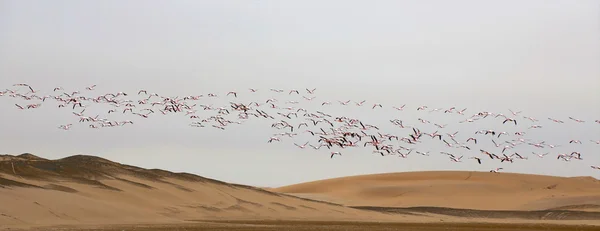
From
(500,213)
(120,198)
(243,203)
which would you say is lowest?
(120,198)

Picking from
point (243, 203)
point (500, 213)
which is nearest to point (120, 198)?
point (243, 203)

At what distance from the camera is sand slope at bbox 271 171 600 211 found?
7394cm

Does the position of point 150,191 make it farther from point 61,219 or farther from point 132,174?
point 61,219

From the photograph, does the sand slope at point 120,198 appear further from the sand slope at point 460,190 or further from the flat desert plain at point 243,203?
the sand slope at point 460,190

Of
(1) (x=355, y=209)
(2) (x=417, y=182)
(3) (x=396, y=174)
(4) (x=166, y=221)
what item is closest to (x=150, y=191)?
(4) (x=166, y=221)

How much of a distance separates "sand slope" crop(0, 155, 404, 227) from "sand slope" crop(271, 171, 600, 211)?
1535 cm

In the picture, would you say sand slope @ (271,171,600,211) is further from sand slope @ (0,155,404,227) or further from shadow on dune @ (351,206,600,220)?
sand slope @ (0,155,404,227)

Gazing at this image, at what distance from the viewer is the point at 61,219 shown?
45.4m

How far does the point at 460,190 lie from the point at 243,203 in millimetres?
29537

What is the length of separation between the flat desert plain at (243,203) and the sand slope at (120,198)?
67 mm

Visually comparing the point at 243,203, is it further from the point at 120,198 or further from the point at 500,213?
the point at 500,213

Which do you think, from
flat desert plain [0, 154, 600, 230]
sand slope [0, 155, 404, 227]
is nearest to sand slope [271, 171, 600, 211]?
flat desert plain [0, 154, 600, 230]

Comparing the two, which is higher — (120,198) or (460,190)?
(460,190)

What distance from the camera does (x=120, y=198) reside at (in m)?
54.5
